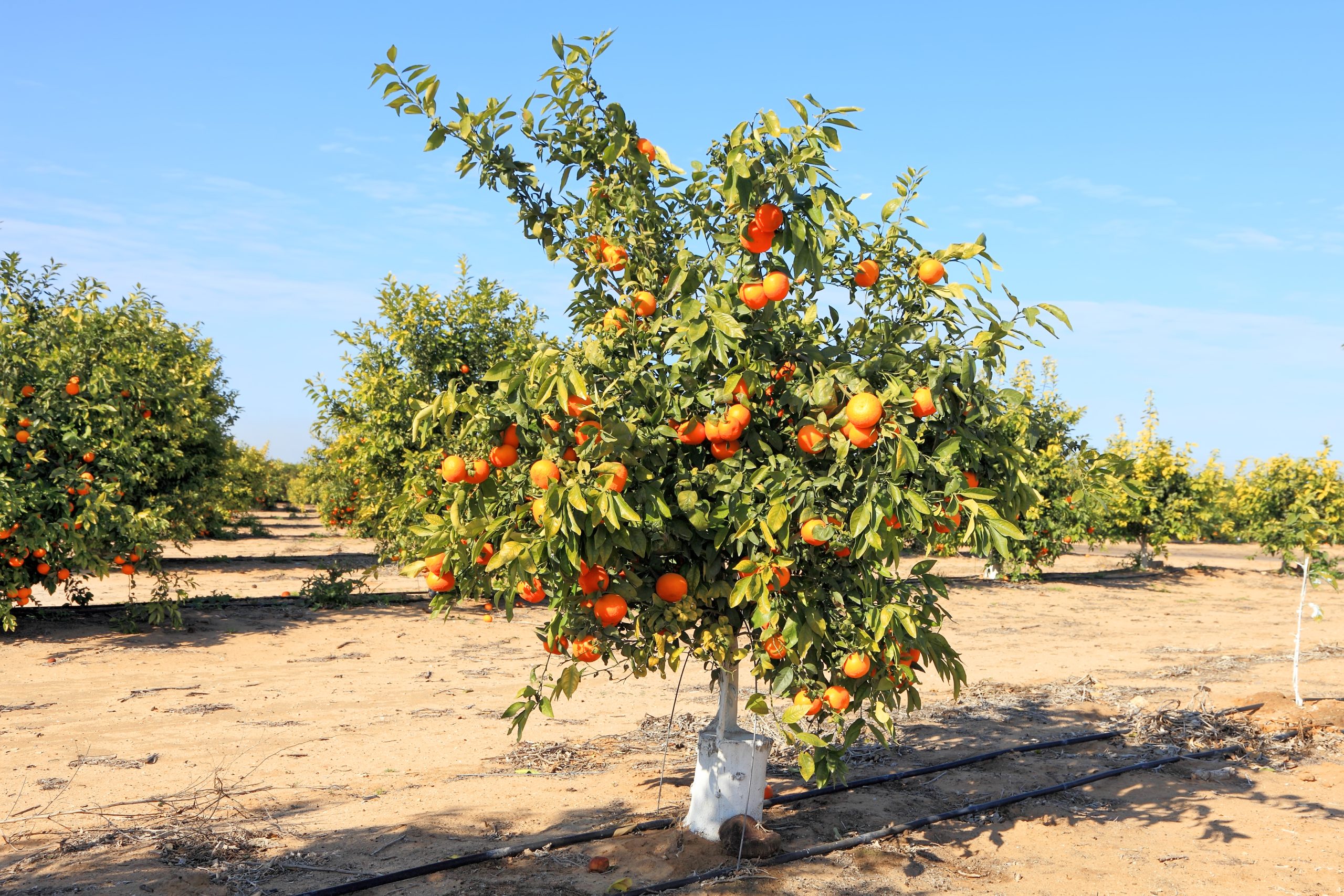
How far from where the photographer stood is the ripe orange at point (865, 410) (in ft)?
10.2

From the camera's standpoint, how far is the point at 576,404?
3311 millimetres

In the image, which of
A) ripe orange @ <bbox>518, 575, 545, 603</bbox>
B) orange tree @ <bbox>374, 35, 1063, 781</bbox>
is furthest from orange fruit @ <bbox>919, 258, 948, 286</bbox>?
ripe orange @ <bbox>518, 575, 545, 603</bbox>

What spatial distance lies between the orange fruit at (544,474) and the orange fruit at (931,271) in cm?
170

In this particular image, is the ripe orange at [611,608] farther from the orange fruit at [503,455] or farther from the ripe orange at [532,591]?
the orange fruit at [503,455]

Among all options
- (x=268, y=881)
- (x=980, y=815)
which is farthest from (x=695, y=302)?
(x=980, y=815)

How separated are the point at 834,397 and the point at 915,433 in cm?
41

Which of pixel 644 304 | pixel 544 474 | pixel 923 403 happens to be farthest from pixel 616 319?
pixel 923 403

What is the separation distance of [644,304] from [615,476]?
0.94 metres

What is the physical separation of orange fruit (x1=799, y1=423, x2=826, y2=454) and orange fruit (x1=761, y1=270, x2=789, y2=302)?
0.50 meters

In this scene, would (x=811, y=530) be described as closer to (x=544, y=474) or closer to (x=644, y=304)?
(x=544, y=474)

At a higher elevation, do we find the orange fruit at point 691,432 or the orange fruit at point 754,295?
the orange fruit at point 754,295

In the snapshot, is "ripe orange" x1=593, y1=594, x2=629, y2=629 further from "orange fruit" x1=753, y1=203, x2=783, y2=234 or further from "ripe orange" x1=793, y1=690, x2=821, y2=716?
"orange fruit" x1=753, y1=203, x2=783, y2=234

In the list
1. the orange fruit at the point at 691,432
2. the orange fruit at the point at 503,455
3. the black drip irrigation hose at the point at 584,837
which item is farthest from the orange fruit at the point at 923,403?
the black drip irrigation hose at the point at 584,837

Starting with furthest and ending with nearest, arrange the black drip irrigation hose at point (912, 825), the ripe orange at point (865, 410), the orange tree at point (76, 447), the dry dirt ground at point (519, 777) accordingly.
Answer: the orange tree at point (76, 447), the dry dirt ground at point (519, 777), the black drip irrigation hose at point (912, 825), the ripe orange at point (865, 410)
